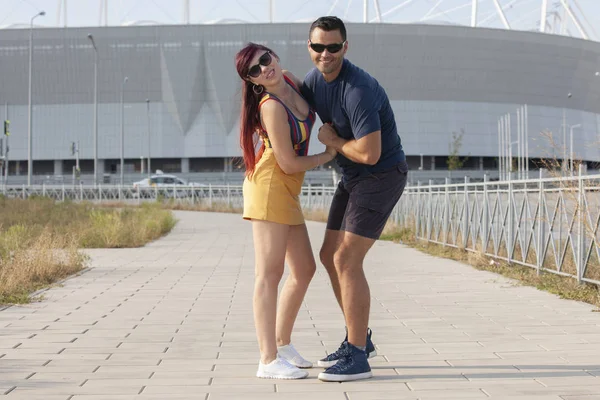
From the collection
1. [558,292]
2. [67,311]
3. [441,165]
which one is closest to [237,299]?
[67,311]

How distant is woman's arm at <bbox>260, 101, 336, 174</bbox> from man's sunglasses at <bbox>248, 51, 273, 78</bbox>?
17cm

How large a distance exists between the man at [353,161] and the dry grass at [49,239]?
184 inches

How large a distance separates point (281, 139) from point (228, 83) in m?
73.8

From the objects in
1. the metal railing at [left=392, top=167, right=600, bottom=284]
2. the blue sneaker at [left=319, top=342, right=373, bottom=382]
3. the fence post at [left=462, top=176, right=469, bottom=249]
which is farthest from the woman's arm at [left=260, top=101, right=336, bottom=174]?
the fence post at [left=462, top=176, right=469, bottom=249]

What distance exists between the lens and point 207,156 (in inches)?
3127


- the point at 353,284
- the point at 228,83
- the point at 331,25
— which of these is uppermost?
the point at 228,83

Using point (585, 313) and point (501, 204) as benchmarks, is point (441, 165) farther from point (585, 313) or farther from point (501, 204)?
point (585, 313)

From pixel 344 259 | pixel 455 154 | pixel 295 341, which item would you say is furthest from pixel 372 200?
pixel 455 154

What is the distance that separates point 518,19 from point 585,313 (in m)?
82.7

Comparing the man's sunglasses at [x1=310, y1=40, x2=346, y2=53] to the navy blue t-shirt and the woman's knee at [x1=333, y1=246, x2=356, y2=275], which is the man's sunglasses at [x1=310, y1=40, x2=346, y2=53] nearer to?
the navy blue t-shirt

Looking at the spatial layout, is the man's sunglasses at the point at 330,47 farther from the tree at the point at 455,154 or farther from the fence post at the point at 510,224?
the tree at the point at 455,154

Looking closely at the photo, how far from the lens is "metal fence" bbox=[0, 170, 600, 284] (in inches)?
376

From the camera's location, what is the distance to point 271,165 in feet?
17.3

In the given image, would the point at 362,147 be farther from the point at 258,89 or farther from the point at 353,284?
the point at 353,284
